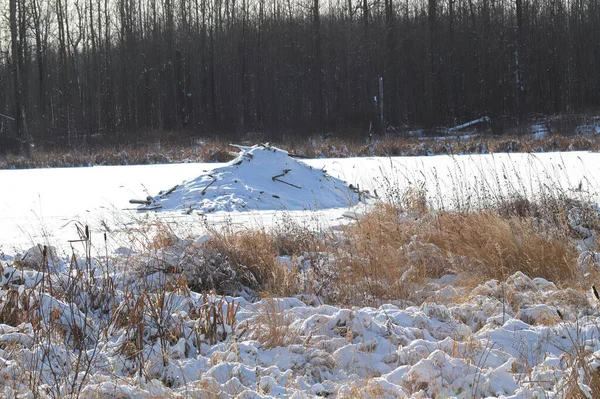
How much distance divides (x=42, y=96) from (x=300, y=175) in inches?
1300

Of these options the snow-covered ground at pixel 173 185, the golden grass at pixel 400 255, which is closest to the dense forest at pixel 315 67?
the snow-covered ground at pixel 173 185

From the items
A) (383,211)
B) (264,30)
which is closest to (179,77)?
(264,30)

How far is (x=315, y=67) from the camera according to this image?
37062 millimetres

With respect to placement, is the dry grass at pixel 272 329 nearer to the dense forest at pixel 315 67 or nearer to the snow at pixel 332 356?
the snow at pixel 332 356

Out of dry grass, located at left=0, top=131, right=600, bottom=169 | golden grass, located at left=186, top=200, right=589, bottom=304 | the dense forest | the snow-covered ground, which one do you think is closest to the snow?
golden grass, located at left=186, top=200, right=589, bottom=304

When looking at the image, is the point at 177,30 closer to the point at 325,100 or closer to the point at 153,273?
the point at 325,100

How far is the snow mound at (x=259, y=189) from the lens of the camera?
32.3 ft

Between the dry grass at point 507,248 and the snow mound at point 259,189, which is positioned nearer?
the dry grass at point 507,248

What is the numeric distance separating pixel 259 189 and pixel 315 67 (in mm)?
27791

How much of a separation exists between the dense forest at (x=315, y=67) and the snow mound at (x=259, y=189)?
21349mm

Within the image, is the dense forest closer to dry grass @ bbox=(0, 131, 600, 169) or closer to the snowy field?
dry grass @ bbox=(0, 131, 600, 169)

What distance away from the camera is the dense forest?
35.3 meters

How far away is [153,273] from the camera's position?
17.7ft

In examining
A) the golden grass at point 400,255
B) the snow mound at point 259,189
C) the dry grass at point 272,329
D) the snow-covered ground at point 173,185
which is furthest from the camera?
the snow mound at point 259,189
